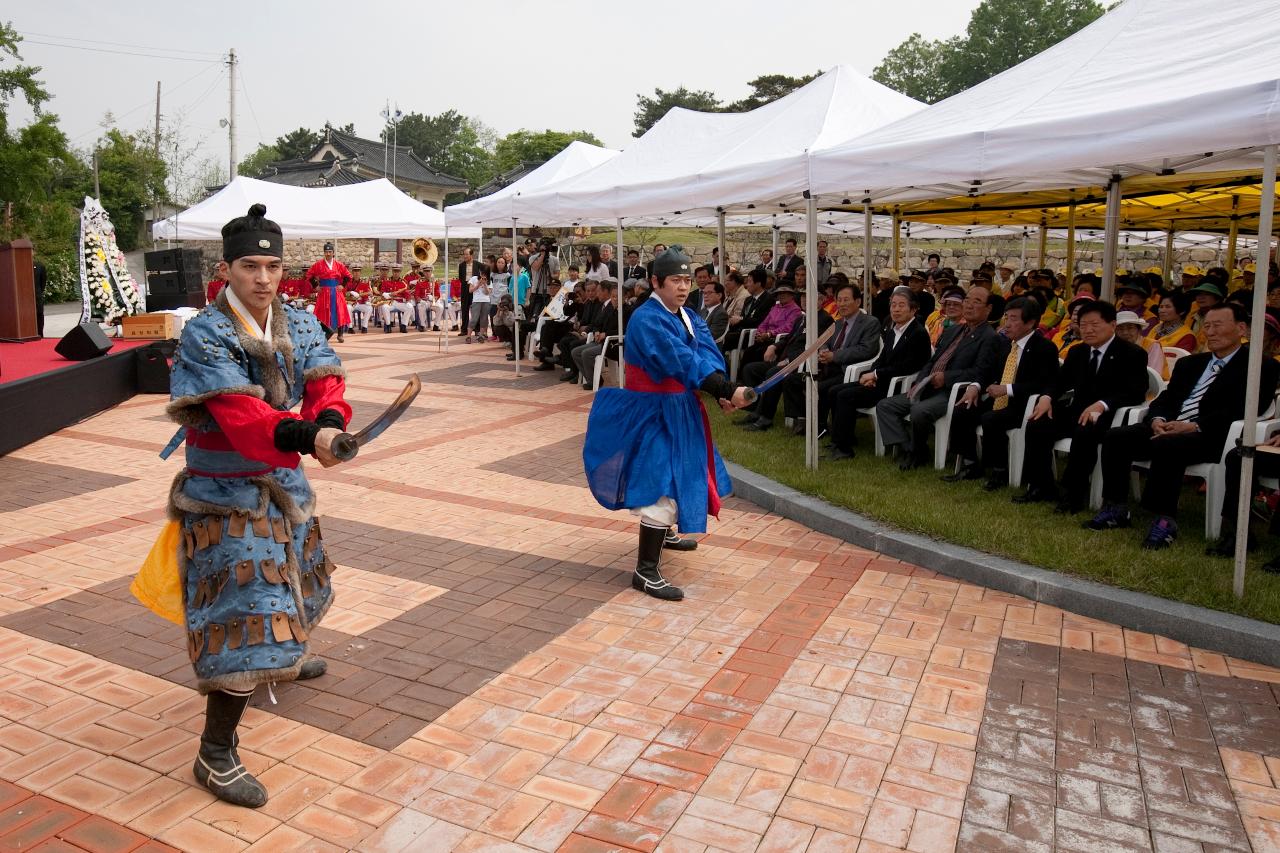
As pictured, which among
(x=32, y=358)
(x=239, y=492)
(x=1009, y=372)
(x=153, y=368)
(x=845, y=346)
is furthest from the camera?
(x=153, y=368)

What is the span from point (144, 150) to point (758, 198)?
4283cm

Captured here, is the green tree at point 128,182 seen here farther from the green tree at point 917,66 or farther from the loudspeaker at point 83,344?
the green tree at point 917,66

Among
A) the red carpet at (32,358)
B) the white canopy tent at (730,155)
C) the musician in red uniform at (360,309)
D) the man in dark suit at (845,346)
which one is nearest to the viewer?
the white canopy tent at (730,155)

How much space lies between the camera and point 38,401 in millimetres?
9109

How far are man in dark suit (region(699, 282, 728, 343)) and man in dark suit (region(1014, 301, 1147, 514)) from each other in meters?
5.28

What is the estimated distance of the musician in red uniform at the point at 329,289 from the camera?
19391 millimetres

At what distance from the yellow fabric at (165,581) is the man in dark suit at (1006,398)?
516cm

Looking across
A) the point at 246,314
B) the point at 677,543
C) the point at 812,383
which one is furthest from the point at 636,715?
the point at 812,383

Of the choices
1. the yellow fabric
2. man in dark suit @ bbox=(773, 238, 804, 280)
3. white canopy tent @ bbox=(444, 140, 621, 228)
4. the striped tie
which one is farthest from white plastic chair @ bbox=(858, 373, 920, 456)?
white canopy tent @ bbox=(444, 140, 621, 228)

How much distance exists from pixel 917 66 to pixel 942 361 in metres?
65.5

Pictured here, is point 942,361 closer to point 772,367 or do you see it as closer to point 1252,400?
point 772,367

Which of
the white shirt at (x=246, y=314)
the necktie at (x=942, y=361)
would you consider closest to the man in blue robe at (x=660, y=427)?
the white shirt at (x=246, y=314)

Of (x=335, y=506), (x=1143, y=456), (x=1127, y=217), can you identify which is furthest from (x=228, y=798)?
(x=1127, y=217)

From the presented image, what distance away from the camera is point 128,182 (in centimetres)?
3931
